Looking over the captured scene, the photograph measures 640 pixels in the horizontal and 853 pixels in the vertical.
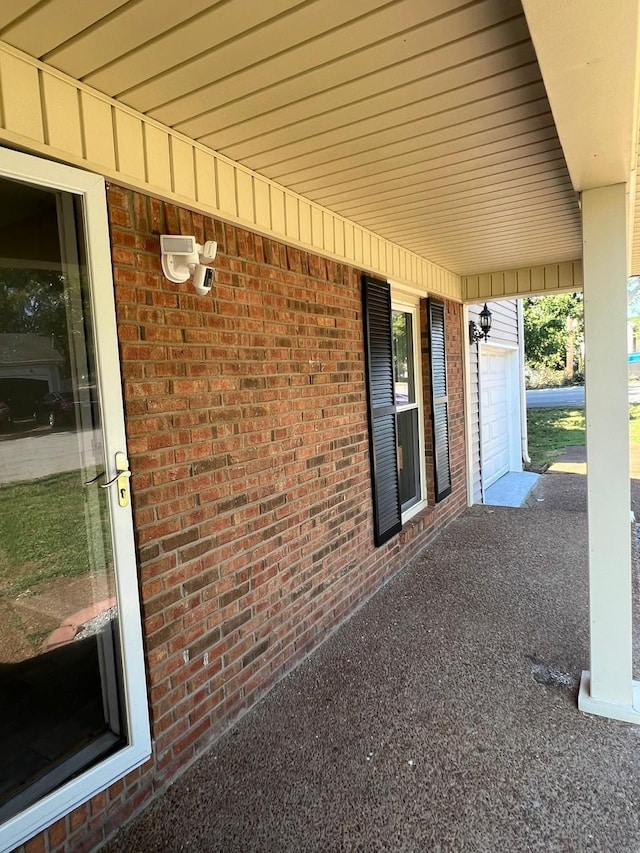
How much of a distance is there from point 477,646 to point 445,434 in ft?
8.69

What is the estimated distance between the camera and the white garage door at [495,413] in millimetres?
7266

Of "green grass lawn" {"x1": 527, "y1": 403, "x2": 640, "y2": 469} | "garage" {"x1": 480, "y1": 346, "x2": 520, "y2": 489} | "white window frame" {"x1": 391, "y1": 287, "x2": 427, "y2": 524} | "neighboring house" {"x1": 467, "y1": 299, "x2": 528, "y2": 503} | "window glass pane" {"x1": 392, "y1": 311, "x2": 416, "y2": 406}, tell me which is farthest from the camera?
"green grass lawn" {"x1": 527, "y1": 403, "x2": 640, "y2": 469}

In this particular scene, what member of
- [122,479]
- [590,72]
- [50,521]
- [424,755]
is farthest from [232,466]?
[590,72]

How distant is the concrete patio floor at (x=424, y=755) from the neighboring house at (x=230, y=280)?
0.16 metres

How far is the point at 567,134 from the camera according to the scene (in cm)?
183

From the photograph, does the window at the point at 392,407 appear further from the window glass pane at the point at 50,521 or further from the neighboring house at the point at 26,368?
the neighboring house at the point at 26,368

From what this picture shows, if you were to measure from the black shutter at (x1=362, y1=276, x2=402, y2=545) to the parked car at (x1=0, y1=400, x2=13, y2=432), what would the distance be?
8.48 ft

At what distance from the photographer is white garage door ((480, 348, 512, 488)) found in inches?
286

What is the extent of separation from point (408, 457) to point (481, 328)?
232 centimetres

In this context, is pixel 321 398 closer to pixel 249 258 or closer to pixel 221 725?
pixel 249 258

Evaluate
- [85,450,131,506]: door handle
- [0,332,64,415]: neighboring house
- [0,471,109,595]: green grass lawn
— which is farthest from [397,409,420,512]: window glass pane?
[0,332,64,415]: neighboring house

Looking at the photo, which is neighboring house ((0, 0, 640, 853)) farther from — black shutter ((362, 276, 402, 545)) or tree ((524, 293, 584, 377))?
tree ((524, 293, 584, 377))

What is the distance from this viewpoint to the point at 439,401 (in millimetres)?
5188

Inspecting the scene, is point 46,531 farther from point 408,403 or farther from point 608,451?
point 408,403
